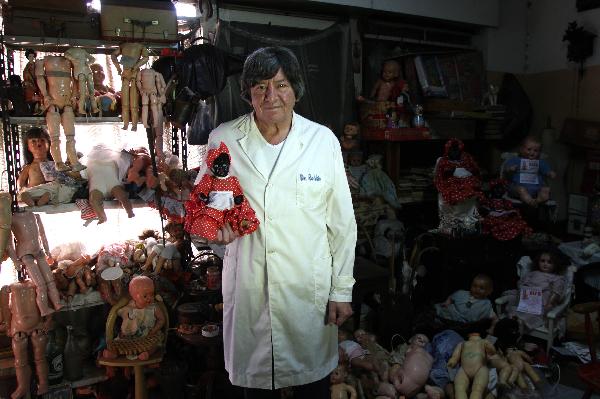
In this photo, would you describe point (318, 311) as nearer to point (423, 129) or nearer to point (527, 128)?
point (423, 129)

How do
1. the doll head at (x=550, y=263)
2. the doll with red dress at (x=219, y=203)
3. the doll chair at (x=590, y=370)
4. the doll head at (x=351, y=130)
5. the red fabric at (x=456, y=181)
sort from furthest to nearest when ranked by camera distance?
the doll head at (x=351, y=130) < the red fabric at (x=456, y=181) < the doll head at (x=550, y=263) < the doll chair at (x=590, y=370) < the doll with red dress at (x=219, y=203)

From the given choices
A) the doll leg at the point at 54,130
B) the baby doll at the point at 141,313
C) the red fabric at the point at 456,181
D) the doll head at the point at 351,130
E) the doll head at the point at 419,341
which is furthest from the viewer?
the doll head at the point at 351,130

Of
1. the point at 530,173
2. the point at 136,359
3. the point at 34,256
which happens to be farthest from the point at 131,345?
the point at 530,173

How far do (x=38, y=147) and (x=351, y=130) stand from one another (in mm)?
2647

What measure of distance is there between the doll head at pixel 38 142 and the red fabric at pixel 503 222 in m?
3.65

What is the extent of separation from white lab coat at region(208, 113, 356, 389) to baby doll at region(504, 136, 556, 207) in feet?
11.2

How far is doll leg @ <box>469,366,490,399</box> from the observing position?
10.2 ft

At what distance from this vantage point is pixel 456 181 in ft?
14.8

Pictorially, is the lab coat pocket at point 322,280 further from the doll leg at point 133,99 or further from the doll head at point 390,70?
the doll head at point 390,70

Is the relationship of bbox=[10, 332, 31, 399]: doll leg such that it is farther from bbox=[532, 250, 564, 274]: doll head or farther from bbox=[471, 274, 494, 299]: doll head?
bbox=[532, 250, 564, 274]: doll head

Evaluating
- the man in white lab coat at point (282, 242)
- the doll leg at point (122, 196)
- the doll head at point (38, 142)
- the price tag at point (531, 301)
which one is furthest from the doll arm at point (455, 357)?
the doll head at point (38, 142)

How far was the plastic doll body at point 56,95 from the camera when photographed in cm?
289

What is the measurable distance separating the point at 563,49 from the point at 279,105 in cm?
498

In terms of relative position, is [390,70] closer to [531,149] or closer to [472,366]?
[531,149]
